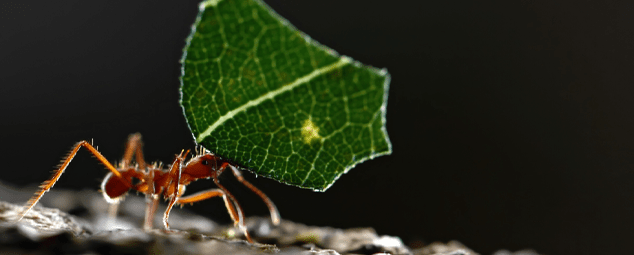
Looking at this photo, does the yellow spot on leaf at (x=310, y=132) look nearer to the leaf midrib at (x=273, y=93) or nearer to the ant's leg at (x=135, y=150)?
the leaf midrib at (x=273, y=93)

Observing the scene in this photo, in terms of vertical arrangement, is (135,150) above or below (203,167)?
above

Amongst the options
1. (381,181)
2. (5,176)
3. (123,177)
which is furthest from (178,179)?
(5,176)

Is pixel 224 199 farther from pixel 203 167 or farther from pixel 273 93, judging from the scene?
pixel 273 93

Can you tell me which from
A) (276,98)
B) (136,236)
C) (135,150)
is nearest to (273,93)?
(276,98)

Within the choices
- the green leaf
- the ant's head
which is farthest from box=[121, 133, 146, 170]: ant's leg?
the green leaf

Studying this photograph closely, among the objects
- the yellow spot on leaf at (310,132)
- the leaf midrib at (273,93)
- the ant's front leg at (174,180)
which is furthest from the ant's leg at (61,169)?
the yellow spot on leaf at (310,132)

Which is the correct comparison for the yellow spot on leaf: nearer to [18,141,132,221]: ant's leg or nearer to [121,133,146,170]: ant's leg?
[18,141,132,221]: ant's leg
